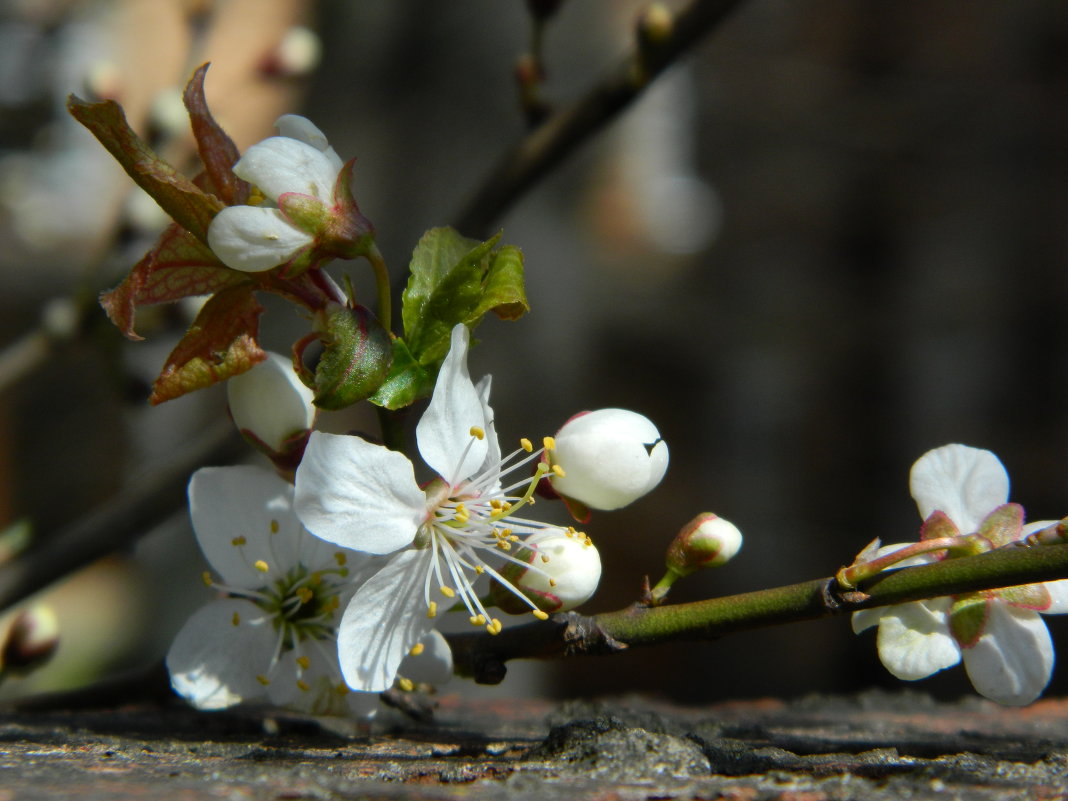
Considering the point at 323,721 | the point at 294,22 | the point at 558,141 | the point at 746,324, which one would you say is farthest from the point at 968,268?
the point at 323,721

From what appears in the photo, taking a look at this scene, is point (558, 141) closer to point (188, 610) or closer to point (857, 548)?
point (188, 610)

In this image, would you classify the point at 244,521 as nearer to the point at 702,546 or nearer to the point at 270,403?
the point at 270,403

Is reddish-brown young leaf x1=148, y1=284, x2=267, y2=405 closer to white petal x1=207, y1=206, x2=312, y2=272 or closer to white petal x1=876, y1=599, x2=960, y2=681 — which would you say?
white petal x1=207, y1=206, x2=312, y2=272

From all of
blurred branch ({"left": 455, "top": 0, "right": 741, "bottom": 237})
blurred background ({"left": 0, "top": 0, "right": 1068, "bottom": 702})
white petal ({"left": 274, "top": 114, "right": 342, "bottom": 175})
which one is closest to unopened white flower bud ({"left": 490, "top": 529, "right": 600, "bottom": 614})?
white petal ({"left": 274, "top": 114, "right": 342, "bottom": 175})

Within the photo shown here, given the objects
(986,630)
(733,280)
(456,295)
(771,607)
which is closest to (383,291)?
(456,295)

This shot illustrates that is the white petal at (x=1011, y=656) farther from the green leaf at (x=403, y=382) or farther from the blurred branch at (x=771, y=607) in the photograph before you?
the green leaf at (x=403, y=382)
